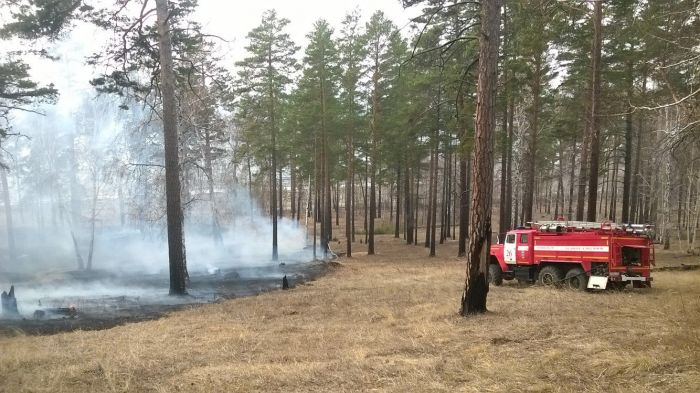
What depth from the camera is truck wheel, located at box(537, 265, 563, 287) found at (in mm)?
16281

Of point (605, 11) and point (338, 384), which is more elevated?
point (605, 11)

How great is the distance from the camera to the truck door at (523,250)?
17.1 m

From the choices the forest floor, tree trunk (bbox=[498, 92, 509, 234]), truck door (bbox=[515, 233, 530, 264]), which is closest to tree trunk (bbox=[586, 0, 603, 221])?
truck door (bbox=[515, 233, 530, 264])

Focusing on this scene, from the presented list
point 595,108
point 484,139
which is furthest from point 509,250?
point 484,139

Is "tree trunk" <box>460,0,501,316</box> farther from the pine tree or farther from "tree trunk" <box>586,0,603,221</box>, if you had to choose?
the pine tree

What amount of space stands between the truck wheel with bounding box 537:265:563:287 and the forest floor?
1.74 m

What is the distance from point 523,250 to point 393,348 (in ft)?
34.8

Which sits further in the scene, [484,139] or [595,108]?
[595,108]

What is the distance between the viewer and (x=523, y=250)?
679 inches

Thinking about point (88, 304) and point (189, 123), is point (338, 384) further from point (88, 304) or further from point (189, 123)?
point (189, 123)

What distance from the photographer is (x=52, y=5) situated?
579 inches

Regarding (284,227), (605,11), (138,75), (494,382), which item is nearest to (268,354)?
(494,382)

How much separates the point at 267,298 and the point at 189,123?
10.6 m

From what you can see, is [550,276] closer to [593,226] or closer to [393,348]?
[593,226]
